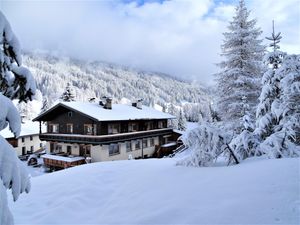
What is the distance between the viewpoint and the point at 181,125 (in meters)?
63.4

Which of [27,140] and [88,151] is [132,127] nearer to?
[88,151]

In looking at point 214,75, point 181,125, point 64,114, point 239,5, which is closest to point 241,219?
point 214,75

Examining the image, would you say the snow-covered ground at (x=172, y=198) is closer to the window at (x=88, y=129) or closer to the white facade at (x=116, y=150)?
the white facade at (x=116, y=150)

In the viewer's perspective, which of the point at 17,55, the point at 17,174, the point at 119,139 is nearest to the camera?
the point at 17,174

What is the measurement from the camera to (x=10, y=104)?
3027 millimetres

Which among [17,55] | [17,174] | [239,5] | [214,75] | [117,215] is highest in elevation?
[239,5]

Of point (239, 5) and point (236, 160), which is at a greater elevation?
point (239, 5)

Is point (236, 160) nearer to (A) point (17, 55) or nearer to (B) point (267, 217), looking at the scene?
(B) point (267, 217)

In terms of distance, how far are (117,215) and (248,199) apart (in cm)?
348

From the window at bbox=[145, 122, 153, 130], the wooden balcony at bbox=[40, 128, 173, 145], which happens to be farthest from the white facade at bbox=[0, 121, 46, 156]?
the window at bbox=[145, 122, 153, 130]

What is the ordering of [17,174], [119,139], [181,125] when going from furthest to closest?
[181,125], [119,139], [17,174]

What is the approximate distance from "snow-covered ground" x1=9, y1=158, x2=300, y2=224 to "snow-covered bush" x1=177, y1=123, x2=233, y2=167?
689 millimetres

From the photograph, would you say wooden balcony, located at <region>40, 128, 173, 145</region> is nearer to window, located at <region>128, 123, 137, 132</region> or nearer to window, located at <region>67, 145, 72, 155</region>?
window, located at <region>128, 123, 137, 132</region>

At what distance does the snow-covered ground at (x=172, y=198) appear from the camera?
16.9 feet
